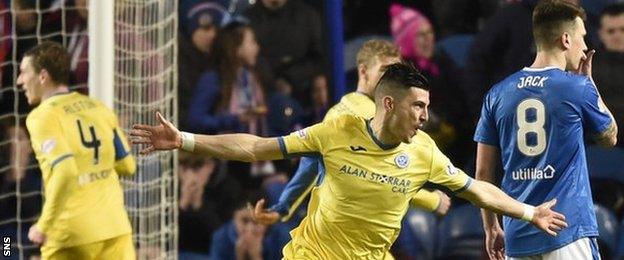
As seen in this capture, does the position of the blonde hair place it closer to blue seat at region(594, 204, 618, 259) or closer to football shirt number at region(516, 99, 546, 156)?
football shirt number at region(516, 99, 546, 156)

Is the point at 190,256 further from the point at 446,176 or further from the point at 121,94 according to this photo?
the point at 446,176

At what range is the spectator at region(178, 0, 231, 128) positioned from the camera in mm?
9906

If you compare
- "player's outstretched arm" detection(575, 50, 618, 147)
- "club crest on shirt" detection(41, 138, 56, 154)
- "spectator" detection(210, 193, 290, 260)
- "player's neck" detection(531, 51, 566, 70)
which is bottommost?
"spectator" detection(210, 193, 290, 260)

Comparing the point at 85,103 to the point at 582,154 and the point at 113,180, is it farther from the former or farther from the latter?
the point at 582,154

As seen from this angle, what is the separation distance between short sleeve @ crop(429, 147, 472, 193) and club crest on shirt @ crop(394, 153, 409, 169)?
11cm

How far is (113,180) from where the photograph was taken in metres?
7.90

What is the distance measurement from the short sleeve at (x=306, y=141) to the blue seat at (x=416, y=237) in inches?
141

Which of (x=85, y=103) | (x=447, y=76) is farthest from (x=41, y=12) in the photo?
(x=447, y=76)

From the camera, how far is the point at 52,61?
25.1 ft

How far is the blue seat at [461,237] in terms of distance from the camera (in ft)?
31.4

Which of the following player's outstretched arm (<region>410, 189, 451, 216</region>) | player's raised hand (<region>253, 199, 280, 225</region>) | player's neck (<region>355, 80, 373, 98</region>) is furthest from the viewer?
player's neck (<region>355, 80, 373, 98</region>)

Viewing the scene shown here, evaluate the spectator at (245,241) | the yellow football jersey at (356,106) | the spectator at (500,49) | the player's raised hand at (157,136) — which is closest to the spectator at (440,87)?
the spectator at (500,49)

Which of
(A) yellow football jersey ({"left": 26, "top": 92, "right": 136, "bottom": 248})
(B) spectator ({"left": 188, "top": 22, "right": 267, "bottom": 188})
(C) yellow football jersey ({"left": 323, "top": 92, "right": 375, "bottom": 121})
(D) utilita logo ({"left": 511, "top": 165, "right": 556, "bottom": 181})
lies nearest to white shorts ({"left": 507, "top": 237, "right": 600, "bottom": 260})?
(D) utilita logo ({"left": 511, "top": 165, "right": 556, "bottom": 181})

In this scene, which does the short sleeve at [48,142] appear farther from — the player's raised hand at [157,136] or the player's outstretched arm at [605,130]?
the player's outstretched arm at [605,130]
